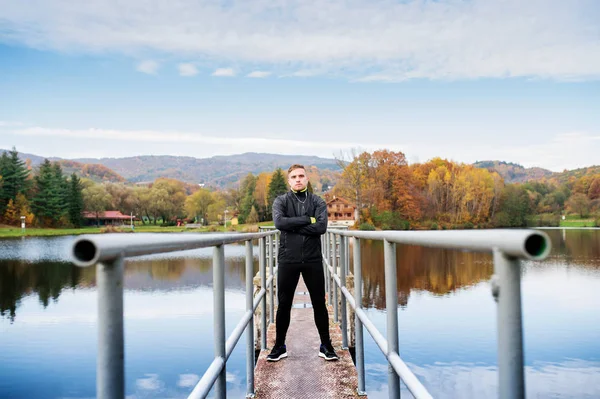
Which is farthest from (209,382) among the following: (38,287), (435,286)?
(38,287)

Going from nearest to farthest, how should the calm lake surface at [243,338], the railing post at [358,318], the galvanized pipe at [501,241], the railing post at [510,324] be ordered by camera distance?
the galvanized pipe at [501,241], the railing post at [510,324], the railing post at [358,318], the calm lake surface at [243,338]

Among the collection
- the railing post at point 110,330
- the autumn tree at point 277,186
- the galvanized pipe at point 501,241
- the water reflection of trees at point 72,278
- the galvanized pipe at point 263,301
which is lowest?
the water reflection of trees at point 72,278

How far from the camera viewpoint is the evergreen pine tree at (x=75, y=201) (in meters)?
74.4

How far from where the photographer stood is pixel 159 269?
34.7m

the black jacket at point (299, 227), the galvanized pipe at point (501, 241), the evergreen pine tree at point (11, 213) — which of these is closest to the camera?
the galvanized pipe at point (501, 241)

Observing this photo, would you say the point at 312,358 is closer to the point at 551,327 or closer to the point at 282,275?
the point at 282,275

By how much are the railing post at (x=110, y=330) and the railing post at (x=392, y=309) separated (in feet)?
4.29

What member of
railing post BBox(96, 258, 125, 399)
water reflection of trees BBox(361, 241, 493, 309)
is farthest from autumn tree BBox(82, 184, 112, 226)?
railing post BBox(96, 258, 125, 399)

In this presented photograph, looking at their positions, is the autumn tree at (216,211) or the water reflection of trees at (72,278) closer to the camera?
the water reflection of trees at (72,278)

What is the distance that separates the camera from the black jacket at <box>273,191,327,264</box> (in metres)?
4.34

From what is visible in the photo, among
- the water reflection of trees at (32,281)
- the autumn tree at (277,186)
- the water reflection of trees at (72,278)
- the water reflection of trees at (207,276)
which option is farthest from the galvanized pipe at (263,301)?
the autumn tree at (277,186)

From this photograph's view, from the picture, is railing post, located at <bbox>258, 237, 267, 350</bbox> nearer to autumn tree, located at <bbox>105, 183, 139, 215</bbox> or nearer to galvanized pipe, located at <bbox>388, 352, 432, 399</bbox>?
galvanized pipe, located at <bbox>388, 352, 432, 399</bbox>

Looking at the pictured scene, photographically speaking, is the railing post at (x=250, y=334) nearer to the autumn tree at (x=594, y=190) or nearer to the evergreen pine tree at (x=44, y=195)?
the autumn tree at (x=594, y=190)

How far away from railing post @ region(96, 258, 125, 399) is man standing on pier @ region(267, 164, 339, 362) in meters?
3.37
